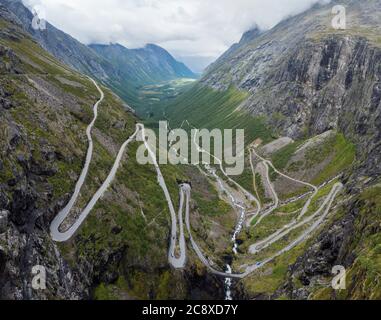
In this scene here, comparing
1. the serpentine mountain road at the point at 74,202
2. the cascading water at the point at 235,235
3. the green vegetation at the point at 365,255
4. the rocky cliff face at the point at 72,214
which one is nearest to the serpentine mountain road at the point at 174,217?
the serpentine mountain road at the point at 74,202

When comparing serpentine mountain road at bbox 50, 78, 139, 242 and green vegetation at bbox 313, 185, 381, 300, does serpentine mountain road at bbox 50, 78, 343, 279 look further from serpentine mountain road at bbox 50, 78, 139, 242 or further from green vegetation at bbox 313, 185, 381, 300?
green vegetation at bbox 313, 185, 381, 300

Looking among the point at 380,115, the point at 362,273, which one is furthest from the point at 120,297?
the point at 380,115

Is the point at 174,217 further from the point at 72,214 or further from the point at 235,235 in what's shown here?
the point at 72,214

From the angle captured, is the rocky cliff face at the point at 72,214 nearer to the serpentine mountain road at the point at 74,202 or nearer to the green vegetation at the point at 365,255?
the serpentine mountain road at the point at 74,202

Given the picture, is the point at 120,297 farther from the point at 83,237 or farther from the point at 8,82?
the point at 8,82

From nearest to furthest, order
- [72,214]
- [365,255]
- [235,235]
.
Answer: [365,255], [72,214], [235,235]

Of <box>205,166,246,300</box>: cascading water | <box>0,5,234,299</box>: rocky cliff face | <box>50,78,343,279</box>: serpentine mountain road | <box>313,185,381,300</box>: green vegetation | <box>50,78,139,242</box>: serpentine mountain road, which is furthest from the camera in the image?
<box>205,166,246,300</box>: cascading water

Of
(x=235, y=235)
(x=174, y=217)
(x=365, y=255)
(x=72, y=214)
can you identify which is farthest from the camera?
(x=235, y=235)

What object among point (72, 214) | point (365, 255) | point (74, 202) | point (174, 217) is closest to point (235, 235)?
point (174, 217)

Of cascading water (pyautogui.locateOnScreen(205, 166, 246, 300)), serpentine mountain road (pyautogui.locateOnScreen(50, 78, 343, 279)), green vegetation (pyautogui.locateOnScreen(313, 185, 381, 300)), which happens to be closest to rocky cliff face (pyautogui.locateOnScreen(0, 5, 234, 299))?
serpentine mountain road (pyautogui.locateOnScreen(50, 78, 343, 279))

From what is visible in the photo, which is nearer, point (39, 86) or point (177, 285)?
point (177, 285)

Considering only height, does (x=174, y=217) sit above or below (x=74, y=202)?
below
